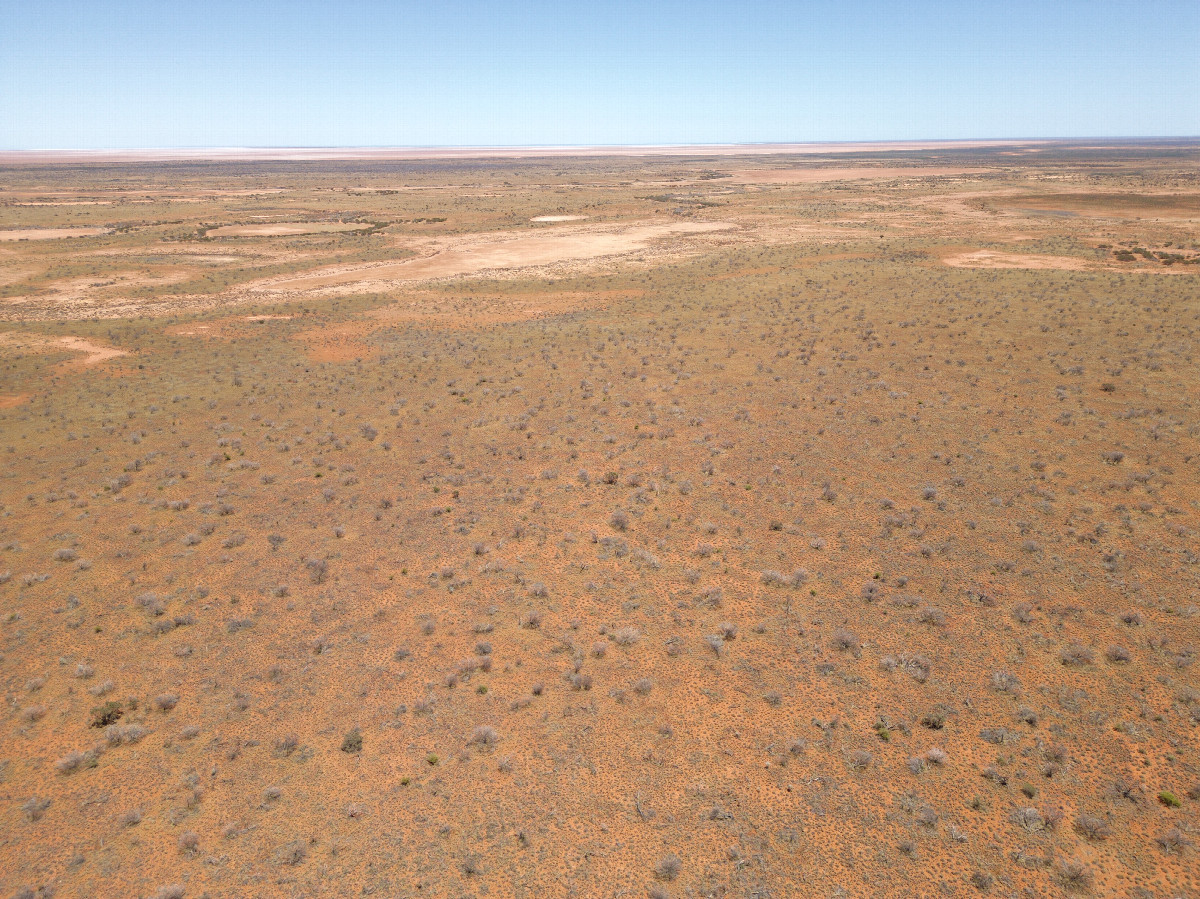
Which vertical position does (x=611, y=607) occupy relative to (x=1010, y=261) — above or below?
below

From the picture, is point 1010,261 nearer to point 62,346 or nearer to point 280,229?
point 62,346

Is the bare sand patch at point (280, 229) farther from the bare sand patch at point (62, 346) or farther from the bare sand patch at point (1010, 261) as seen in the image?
the bare sand patch at point (1010, 261)

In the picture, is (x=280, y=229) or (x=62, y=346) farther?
(x=280, y=229)

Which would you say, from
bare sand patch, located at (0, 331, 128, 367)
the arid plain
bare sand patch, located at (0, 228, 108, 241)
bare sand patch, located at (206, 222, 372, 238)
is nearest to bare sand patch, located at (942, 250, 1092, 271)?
the arid plain

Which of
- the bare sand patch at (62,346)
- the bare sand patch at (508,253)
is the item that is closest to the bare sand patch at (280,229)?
the bare sand patch at (508,253)

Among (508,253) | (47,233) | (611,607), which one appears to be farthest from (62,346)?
(47,233)

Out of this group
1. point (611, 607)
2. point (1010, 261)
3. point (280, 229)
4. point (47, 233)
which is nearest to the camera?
point (611, 607)

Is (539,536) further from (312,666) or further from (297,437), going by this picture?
(297,437)
